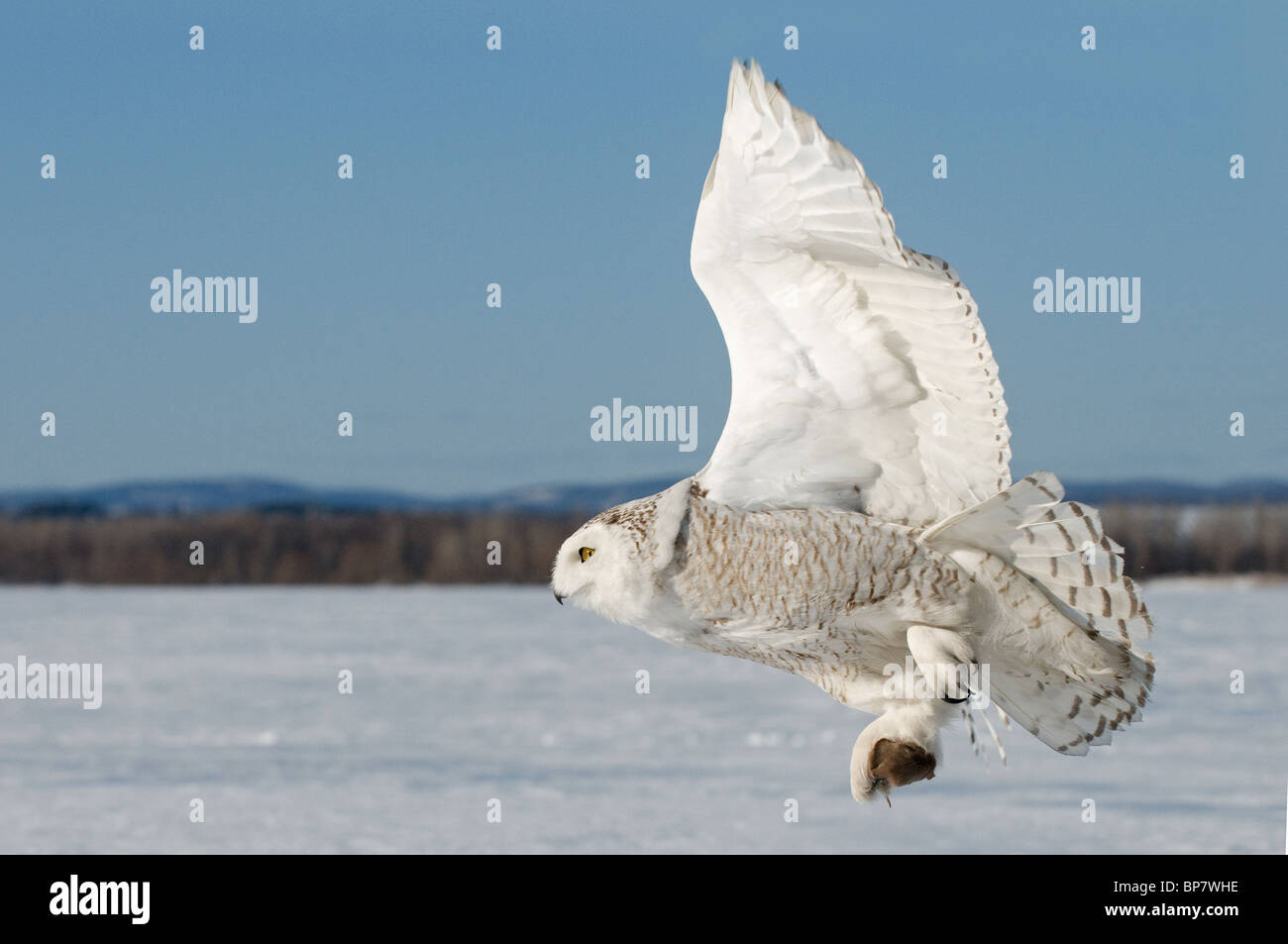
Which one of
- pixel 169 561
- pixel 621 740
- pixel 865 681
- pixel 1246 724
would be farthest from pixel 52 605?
pixel 865 681

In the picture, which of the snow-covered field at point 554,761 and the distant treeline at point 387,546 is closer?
the snow-covered field at point 554,761

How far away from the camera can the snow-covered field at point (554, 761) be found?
8.51 m

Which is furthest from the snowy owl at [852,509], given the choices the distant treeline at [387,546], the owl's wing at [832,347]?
the distant treeline at [387,546]

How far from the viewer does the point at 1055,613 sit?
3172mm

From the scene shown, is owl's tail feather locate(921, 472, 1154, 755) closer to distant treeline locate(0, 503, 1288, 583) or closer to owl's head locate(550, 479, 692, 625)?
owl's head locate(550, 479, 692, 625)

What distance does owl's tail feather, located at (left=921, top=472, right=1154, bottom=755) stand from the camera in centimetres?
300

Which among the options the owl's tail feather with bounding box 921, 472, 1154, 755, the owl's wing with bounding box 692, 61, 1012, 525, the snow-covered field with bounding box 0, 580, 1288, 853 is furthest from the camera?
the snow-covered field with bounding box 0, 580, 1288, 853

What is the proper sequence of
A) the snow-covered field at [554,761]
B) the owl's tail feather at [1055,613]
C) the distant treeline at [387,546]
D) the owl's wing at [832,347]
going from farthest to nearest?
the distant treeline at [387,546] → the snow-covered field at [554,761] → the owl's tail feather at [1055,613] → the owl's wing at [832,347]

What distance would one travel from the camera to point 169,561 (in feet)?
107

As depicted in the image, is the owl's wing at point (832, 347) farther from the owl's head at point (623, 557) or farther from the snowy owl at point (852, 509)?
the owl's head at point (623, 557)

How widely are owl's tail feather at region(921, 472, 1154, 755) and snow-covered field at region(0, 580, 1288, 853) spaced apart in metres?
2.84

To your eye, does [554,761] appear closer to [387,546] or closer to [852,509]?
[852,509]

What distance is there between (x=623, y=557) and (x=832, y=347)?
2.38 feet

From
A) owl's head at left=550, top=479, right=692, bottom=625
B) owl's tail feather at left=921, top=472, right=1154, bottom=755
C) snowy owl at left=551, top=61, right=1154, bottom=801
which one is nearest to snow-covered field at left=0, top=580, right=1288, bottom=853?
owl's tail feather at left=921, top=472, right=1154, bottom=755
